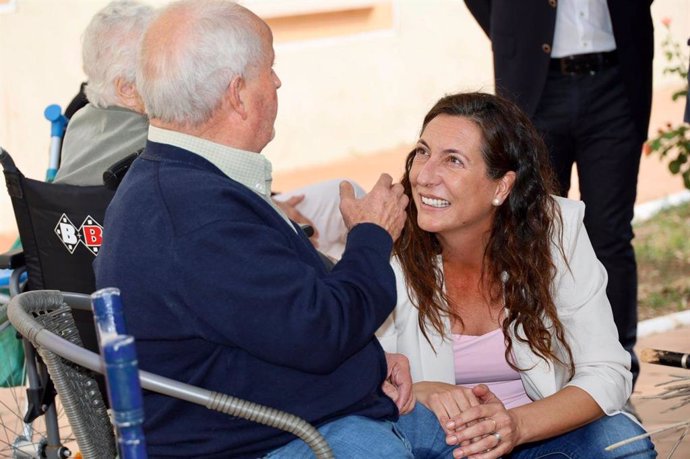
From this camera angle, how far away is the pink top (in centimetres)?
312

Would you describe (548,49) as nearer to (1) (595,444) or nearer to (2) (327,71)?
(1) (595,444)

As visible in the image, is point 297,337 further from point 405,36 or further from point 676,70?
point 405,36

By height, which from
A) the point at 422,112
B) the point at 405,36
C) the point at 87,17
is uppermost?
the point at 87,17

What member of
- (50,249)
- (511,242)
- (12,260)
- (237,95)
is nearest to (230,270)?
(237,95)

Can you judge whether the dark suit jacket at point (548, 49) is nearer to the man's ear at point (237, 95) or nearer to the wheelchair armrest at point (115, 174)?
the wheelchair armrest at point (115, 174)

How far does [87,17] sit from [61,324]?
6.79m

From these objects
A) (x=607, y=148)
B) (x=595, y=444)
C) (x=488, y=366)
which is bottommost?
(x=595, y=444)

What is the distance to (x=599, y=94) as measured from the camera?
465cm

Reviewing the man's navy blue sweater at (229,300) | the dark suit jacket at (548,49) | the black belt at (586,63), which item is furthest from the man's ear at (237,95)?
the black belt at (586,63)

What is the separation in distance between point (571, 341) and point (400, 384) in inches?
19.5

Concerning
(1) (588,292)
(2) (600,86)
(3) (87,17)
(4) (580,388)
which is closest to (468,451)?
(4) (580,388)

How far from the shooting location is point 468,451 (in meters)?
2.75

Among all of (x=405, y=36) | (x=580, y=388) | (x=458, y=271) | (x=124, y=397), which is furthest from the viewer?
(x=405, y=36)

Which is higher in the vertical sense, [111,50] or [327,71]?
[111,50]
